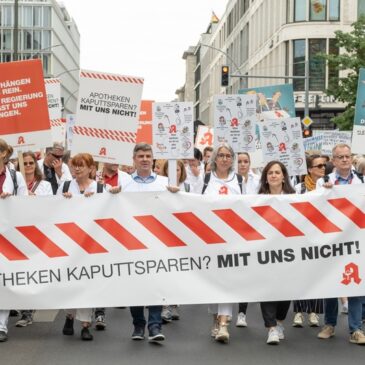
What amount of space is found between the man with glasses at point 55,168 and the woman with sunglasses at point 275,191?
16.2ft

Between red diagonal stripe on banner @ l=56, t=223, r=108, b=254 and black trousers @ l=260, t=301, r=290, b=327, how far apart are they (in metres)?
1.53

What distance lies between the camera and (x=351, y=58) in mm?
38500

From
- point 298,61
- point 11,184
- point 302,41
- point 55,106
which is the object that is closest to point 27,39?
point 302,41

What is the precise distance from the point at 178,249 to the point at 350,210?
1605 mm

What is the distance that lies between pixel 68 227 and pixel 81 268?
1.30 feet

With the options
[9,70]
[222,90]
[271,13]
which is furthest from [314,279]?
[222,90]

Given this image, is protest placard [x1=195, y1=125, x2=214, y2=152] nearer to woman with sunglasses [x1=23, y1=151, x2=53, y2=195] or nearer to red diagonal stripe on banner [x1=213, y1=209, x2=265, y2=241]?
woman with sunglasses [x1=23, y1=151, x2=53, y2=195]

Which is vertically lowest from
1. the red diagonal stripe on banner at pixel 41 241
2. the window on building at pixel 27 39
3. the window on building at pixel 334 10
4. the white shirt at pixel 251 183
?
the red diagonal stripe on banner at pixel 41 241

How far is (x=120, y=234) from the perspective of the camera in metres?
8.68

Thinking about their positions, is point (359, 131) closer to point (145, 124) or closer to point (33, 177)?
point (33, 177)

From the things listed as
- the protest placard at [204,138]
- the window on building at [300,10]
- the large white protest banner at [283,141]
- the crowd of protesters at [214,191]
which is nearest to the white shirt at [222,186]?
the crowd of protesters at [214,191]

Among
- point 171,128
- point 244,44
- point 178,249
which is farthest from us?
point 244,44

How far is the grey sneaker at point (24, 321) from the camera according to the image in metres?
9.21

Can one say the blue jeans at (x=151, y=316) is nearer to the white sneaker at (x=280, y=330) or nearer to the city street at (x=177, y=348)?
the city street at (x=177, y=348)
